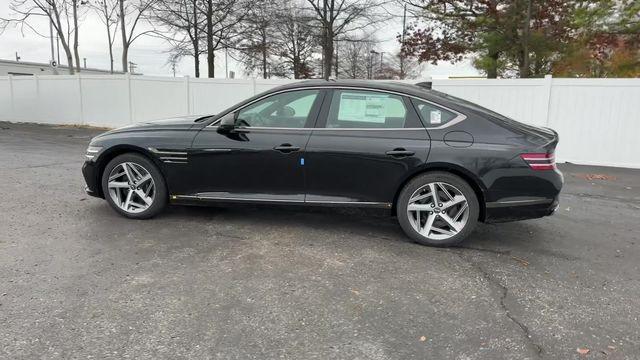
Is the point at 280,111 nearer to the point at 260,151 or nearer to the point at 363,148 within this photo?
the point at 260,151

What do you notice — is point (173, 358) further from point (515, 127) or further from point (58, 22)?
point (58, 22)

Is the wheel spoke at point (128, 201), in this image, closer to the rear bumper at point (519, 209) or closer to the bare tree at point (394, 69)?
the rear bumper at point (519, 209)

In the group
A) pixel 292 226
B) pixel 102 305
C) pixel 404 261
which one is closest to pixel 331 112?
pixel 292 226

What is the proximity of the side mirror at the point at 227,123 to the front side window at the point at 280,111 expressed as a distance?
0.05 metres

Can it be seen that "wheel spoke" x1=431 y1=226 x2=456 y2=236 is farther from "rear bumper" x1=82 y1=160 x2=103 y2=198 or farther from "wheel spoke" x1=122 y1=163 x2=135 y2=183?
"rear bumper" x1=82 y1=160 x2=103 y2=198

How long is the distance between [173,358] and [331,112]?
9.16 ft

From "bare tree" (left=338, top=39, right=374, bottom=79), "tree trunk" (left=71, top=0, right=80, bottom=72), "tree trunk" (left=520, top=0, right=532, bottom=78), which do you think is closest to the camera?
"tree trunk" (left=520, top=0, right=532, bottom=78)

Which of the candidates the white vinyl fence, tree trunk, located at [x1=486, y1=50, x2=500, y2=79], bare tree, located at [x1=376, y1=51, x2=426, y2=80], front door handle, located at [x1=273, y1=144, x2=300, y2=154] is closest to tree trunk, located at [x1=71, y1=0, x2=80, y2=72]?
the white vinyl fence

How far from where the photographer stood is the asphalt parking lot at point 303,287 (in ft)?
9.39

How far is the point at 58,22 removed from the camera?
82.3ft

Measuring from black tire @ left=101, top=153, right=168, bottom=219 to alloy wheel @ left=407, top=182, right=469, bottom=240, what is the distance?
255 cm

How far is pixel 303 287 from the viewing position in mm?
3615

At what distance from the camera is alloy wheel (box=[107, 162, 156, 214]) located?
5121 mm

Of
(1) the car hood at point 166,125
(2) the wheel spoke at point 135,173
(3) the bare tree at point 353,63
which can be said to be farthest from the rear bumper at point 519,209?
(3) the bare tree at point 353,63
